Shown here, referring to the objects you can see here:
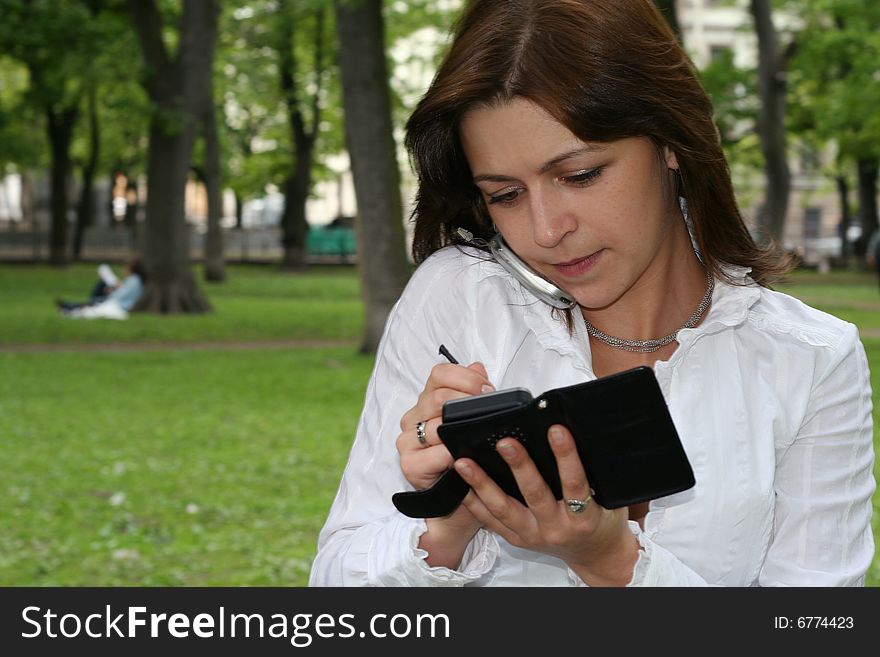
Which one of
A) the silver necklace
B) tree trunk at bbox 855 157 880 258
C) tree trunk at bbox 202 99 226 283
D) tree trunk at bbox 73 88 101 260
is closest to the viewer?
the silver necklace

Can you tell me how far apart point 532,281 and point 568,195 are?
0.63 feet

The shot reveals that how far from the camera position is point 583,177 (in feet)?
7.64

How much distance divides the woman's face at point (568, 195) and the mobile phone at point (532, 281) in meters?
0.02

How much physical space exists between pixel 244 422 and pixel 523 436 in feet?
33.8

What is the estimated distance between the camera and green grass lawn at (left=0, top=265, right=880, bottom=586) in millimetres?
7258

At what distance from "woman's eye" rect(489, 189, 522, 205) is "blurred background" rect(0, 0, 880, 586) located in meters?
0.47

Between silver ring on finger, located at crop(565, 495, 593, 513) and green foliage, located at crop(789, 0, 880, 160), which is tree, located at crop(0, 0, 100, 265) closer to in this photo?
green foliage, located at crop(789, 0, 880, 160)

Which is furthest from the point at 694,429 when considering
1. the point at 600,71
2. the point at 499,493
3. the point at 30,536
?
the point at 30,536

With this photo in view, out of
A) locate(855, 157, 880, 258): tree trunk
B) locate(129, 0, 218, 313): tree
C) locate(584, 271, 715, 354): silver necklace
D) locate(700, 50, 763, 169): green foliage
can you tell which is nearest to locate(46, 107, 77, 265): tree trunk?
locate(129, 0, 218, 313): tree

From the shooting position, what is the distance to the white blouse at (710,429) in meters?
2.29

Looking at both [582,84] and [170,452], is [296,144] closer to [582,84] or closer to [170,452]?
[170,452]

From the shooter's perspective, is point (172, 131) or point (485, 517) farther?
point (172, 131)

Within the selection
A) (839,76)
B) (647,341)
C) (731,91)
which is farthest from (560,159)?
(839,76)
